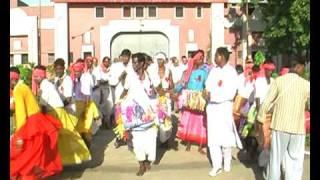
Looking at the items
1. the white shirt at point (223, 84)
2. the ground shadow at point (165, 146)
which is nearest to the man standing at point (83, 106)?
the ground shadow at point (165, 146)

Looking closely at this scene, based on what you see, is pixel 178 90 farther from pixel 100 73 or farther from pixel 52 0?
pixel 52 0

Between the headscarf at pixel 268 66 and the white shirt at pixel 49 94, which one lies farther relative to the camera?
the headscarf at pixel 268 66

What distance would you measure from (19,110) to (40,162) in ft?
2.54

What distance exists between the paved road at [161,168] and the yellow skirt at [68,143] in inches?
10.8

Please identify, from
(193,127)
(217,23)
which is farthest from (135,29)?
(193,127)

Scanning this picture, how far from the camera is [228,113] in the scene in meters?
8.94

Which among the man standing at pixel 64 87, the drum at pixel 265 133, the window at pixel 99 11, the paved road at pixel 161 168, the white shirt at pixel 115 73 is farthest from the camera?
the window at pixel 99 11

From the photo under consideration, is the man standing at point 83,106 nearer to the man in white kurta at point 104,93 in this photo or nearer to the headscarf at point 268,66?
the man in white kurta at point 104,93

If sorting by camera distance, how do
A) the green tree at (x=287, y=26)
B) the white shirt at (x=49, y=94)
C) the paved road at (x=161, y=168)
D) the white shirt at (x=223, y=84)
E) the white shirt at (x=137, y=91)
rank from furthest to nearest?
1. the green tree at (x=287, y=26)
2. the white shirt at (x=137, y=91)
3. the paved road at (x=161, y=168)
4. the white shirt at (x=223, y=84)
5. the white shirt at (x=49, y=94)

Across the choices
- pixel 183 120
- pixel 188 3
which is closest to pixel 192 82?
pixel 183 120

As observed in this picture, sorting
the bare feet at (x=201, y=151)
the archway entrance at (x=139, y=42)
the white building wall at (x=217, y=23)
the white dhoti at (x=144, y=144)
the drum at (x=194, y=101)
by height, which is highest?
the white building wall at (x=217, y=23)

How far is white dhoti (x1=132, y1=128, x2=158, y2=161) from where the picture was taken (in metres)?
9.09

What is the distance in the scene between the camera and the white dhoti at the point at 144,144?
29.8 feet
